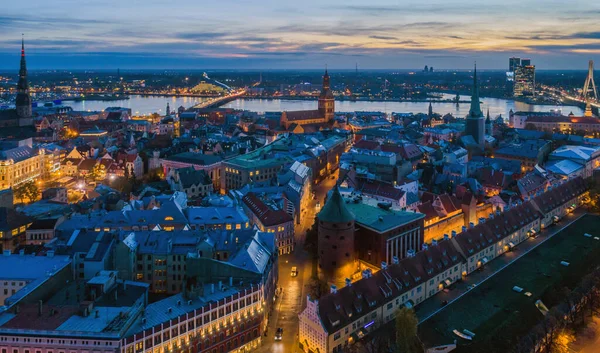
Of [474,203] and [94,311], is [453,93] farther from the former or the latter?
[94,311]

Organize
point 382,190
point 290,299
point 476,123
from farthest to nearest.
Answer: point 476,123 → point 382,190 → point 290,299

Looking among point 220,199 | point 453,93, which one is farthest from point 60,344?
point 453,93

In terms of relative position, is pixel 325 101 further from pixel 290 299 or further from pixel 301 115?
pixel 290 299

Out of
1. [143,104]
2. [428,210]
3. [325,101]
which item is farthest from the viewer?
[143,104]

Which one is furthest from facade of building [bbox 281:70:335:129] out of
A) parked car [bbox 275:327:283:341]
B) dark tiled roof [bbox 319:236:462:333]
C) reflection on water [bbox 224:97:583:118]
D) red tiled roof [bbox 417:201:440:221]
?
parked car [bbox 275:327:283:341]

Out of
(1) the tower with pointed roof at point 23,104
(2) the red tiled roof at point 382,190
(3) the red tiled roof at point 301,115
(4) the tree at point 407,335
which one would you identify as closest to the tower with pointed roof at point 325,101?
(3) the red tiled roof at point 301,115

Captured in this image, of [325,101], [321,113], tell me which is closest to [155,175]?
[321,113]

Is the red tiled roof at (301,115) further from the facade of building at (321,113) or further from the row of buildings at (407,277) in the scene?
the row of buildings at (407,277)
